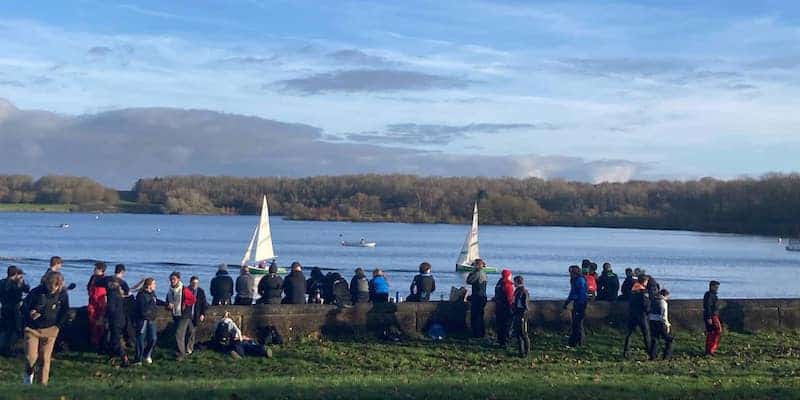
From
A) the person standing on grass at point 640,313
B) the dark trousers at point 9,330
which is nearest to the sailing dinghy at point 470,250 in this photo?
the person standing on grass at point 640,313

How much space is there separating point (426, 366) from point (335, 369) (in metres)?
1.41

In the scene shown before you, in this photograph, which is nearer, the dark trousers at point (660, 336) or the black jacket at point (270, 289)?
the dark trousers at point (660, 336)

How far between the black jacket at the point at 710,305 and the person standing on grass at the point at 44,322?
986 cm

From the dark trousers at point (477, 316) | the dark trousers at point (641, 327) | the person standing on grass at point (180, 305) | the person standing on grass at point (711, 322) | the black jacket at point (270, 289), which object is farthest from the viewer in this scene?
the black jacket at point (270, 289)

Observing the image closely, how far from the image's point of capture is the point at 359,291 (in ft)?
61.7

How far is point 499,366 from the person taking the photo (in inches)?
612

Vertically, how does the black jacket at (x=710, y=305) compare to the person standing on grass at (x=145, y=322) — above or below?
above

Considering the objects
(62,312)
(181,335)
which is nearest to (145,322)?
(181,335)

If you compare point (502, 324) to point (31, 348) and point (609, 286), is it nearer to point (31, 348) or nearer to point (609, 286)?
point (609, 286)

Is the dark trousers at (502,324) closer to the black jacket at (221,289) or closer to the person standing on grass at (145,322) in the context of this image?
the black jacket at (221,289)

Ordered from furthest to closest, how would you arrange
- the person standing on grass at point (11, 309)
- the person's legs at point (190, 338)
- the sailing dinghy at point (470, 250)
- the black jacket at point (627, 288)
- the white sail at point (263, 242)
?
the sailing dinghy at point (470, 250)
the white sail at point (263, 242)
the black jacket at point (627, 288)
the person's legs at point (190, 338)
the person standing on grass at point (11, 309)

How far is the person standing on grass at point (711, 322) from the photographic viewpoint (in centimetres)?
1702

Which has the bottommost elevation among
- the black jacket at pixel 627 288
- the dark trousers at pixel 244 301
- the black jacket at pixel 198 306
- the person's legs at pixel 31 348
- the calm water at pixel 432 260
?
the calm water at pixel 432 260

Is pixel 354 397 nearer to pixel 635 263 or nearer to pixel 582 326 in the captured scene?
pixel 582 326
